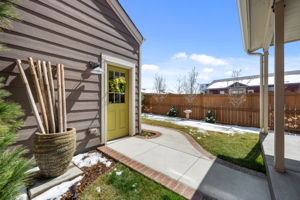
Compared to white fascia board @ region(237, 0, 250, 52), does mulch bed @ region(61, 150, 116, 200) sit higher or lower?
lower

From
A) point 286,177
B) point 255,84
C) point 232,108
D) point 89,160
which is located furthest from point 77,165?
point 255,84

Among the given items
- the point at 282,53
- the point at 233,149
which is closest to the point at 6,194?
the point at 282,53

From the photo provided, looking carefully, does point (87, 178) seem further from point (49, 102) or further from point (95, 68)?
point (95, 68)

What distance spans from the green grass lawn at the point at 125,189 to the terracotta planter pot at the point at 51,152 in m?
0.54

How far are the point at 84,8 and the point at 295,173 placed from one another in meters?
5.02

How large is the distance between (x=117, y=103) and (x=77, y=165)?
1.84 metres

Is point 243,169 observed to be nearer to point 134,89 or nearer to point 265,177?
point 265,177

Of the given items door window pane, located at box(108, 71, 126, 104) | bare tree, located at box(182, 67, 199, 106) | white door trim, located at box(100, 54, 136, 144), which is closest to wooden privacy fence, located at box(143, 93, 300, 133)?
bare tree, located at box(182, 67, 199, 106)

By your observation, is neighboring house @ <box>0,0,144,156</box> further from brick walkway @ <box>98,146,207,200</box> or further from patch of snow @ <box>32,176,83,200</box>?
patch of snow @ <box>32,176,83,200</box>

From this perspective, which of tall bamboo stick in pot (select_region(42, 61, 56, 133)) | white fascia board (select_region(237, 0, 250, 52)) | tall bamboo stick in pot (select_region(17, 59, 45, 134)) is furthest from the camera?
white fascia board (select_region(237, 0, 250, 52))

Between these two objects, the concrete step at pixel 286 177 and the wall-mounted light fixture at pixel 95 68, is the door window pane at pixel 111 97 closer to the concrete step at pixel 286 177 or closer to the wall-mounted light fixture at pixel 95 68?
the wall-mounted light fixture at pixel 95 68

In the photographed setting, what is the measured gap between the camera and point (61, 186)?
1.70 meters

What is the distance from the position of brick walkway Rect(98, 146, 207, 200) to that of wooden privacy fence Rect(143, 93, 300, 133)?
239 inches

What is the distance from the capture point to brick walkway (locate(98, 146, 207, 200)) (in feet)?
5.48
